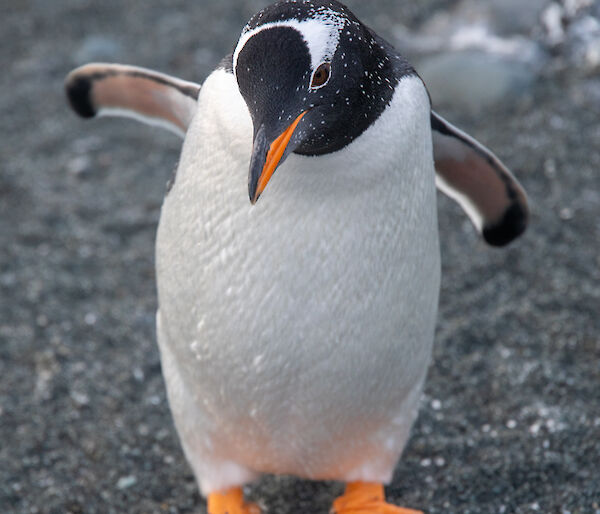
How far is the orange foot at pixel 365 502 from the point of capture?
164cm

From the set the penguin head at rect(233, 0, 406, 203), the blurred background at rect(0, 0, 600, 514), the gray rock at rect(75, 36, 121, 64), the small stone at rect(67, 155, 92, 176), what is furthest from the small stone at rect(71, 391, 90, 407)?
the gray rock at rect(75, 36, 121, 64)

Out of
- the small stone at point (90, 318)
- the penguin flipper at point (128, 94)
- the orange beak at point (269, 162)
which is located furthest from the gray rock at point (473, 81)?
the orange beak at point (269, 162)

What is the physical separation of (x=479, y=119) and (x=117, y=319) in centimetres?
137

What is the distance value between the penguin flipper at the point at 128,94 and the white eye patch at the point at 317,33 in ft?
1.75

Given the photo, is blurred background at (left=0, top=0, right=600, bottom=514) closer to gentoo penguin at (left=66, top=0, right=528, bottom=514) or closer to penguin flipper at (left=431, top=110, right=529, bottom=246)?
gentoo penguin at (left=66, top=0, right=528, bottom=514)

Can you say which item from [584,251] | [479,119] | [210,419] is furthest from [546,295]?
[210,419]

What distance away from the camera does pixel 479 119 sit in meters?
2.92

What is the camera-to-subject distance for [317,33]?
110 cm

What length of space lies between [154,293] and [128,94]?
82 cm

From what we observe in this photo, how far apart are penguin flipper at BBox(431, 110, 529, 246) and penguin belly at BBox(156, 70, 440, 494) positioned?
17 cm

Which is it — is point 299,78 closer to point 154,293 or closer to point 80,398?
point 80,398

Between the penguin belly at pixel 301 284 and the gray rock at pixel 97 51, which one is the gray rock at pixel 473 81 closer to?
the gray rock at pixel 97 51

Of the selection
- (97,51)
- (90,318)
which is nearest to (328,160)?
(90,318)

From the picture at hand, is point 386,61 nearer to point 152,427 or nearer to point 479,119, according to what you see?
point 152,427
